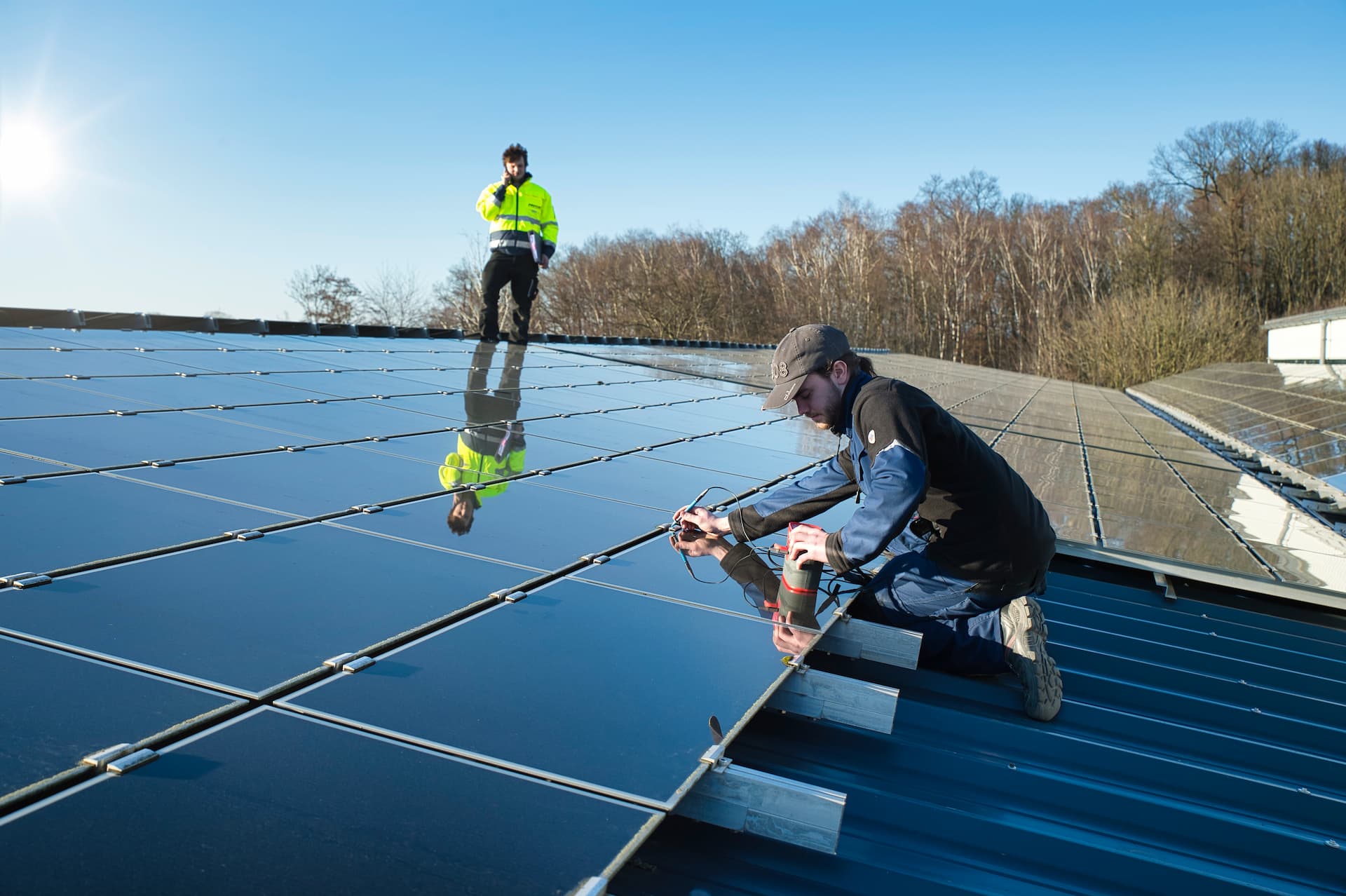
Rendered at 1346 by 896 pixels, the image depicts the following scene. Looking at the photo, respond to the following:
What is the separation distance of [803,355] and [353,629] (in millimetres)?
2097

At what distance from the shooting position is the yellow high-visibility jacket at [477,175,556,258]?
12227mm

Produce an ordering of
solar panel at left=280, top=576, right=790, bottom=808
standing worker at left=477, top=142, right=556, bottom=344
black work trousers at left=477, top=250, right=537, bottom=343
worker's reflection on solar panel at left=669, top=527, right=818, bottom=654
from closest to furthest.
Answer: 1. solar panel at left=280, top=576, right=790, bottom=808
2. worker's reflection on solar panel at left=669, top=527, right=818, bottom=654
3. standing worker at left=477, top=142, right=556, bottom=344
4. black work trousers at left=477, top=250, right=537, bottom=343

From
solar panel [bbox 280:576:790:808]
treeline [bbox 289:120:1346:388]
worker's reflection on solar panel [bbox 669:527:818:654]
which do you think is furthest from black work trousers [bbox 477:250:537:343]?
treeline [bbox 289:120:1346:388]

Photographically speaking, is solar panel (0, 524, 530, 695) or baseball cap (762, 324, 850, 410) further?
baseball cap (762, 324, 850, 410)

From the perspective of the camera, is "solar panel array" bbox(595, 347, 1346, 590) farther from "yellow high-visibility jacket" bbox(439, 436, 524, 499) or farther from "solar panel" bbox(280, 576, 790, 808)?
"solar panel" bbox(280, 576, 790, 808)

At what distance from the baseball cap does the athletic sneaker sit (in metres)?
1.25

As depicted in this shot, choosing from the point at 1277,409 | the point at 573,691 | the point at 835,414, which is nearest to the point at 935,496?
the point at 835,414

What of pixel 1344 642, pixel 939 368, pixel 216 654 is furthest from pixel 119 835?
pixel 939 368

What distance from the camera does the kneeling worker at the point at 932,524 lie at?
12.0 feet

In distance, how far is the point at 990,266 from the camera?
5975cm

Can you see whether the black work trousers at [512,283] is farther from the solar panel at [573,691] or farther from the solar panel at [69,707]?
the solar panel at [69,707]

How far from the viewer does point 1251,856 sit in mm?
3043

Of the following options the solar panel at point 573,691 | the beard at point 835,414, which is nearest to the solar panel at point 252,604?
the solar panel at point 573,691

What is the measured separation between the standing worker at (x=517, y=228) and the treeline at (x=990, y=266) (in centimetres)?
3313
